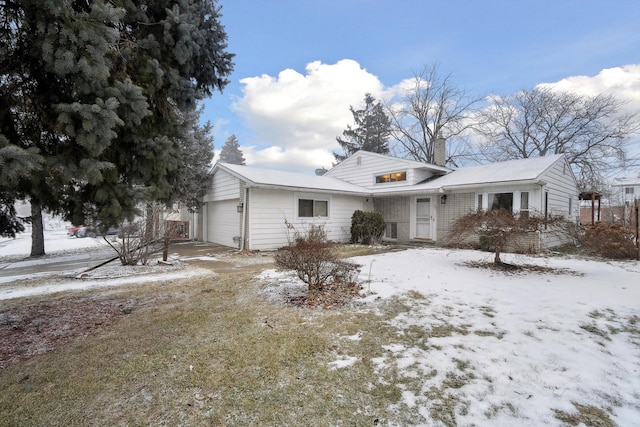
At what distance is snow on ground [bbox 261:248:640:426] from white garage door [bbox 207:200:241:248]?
6931 mm

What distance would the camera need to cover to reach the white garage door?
490 inches

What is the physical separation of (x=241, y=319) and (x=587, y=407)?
144 inches

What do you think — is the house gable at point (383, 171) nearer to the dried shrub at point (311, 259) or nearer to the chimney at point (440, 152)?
the chimney at point (440, 152)

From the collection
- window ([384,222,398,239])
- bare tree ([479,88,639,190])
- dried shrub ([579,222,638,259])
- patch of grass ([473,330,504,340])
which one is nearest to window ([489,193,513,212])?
dried shrub ([579,222,638,259])

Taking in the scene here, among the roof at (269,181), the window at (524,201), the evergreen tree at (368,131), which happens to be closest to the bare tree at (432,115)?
the evergreen tree at (368,131)

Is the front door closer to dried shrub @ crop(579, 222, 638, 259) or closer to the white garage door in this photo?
dried shrub @ crop(579, 222, 638, 259)

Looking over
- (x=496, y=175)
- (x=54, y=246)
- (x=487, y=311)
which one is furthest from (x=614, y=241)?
(x=54, y=246)

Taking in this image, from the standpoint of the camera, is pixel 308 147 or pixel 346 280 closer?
pixel 346 280

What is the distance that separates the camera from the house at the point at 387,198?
35.5 feet

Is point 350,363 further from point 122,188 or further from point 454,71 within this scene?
point 454,71

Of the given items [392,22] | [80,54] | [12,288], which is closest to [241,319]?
[80,54]

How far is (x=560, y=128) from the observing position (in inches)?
822

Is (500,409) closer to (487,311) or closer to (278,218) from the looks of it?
(487,311)

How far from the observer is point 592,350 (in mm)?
3055
